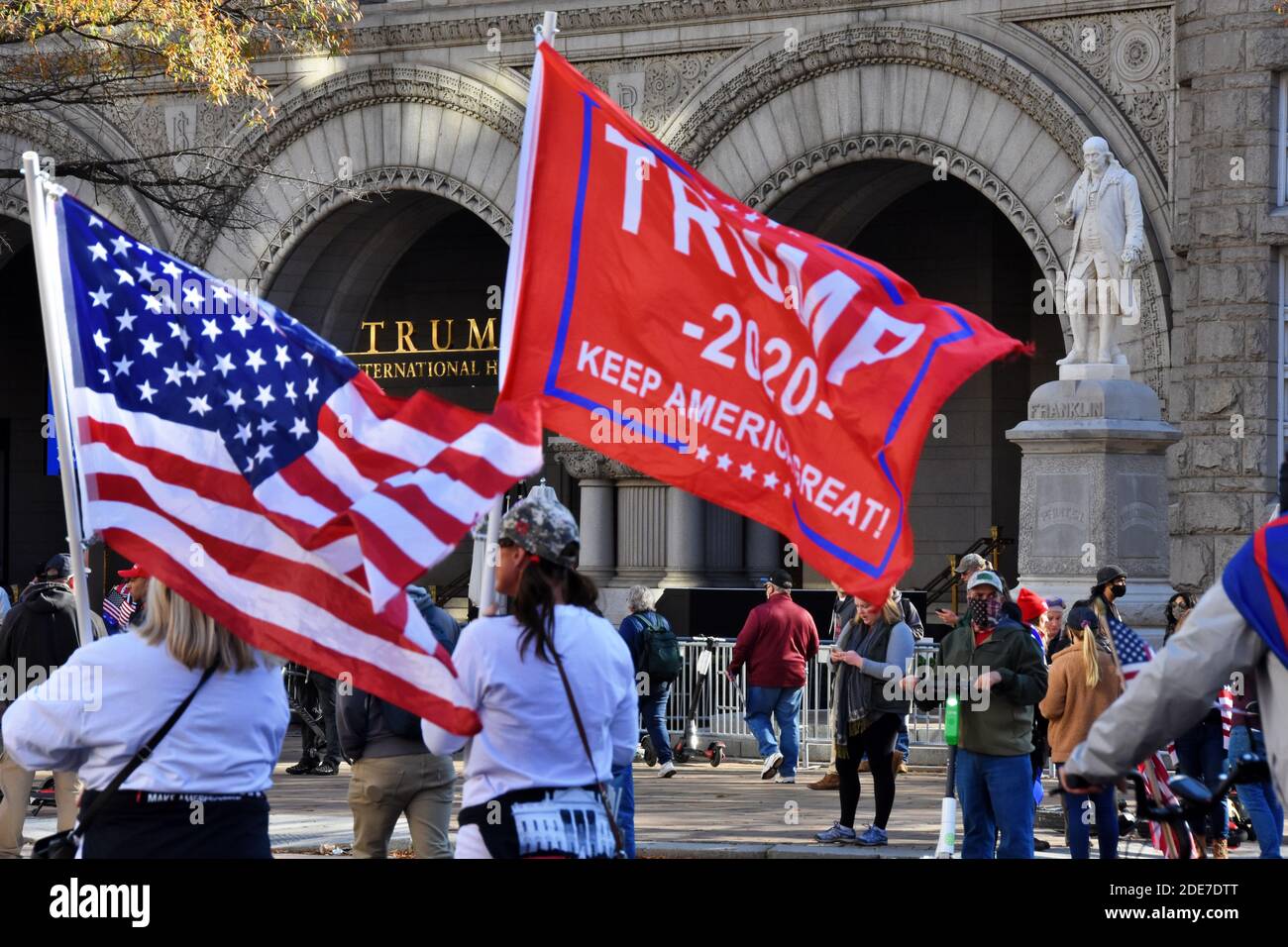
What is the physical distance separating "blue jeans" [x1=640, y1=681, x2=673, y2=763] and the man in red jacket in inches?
25.7

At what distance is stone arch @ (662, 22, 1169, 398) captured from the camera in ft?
74.6

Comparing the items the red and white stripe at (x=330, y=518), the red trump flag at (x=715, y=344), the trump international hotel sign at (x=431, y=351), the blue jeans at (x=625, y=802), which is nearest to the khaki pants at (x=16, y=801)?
the blue jeans at (x=625, y=802)

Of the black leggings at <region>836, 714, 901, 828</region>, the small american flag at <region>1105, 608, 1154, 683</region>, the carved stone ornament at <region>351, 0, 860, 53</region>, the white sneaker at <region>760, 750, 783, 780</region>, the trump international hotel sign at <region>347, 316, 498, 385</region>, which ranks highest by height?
the carved stone ornament at <region>351, 0, 860, 53</region>

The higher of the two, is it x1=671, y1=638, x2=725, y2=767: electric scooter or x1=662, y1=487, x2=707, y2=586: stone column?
x1=662, y1=487, x2=707, y2=586: stone column

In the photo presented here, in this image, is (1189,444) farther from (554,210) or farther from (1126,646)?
(554,210)

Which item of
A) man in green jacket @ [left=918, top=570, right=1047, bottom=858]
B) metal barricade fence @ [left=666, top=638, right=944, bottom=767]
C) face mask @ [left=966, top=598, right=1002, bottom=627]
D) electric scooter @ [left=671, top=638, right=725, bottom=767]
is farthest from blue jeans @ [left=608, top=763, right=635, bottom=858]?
electric scooter @ [left=671, top=638, right=725, bottom=767]

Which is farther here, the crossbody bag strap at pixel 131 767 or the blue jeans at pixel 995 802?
the blue jeans at pixel 995 802

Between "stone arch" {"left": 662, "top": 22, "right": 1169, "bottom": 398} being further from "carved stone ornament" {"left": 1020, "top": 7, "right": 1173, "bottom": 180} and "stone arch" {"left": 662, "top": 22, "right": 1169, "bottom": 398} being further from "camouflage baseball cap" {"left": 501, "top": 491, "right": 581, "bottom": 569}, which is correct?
"camouflage baseball cap" {"left": 501, "top": 491, "right": 581, "bottom": 569}

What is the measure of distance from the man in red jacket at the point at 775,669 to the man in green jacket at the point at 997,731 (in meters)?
6.56

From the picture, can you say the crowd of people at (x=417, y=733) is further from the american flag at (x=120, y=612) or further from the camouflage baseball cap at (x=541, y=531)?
the american flag at (x=120, y=612)

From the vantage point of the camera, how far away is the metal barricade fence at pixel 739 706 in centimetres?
2000

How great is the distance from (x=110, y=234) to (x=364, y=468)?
4.98 feet

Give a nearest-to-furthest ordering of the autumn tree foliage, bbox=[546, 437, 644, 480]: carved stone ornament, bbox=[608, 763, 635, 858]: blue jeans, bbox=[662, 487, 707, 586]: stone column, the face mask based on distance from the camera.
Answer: bbox=[608, 763, 635, 858]: blue jeans → the face mask → the autumn tree foliage → bbox=[662, 487, 707, 586]: stone column → bbox=[546, 437, 644, 480]: carved stone ornament
